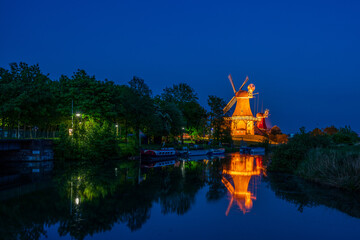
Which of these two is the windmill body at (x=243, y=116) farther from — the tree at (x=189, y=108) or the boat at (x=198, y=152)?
the boat at (x=198, y=152)

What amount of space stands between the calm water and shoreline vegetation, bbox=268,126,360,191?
1332mm

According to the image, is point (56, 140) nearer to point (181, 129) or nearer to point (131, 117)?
point (131, 117)

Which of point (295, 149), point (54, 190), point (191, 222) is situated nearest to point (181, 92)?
point (295, 149)

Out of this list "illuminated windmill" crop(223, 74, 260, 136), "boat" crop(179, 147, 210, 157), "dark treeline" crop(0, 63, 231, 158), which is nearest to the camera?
"dark treeline" crop(0, 63, 231, 158)

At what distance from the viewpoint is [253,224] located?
54.9 feet

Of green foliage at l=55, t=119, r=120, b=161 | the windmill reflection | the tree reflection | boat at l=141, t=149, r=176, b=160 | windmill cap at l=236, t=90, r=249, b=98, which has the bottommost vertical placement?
the windmill reflection

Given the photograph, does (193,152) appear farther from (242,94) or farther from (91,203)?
(242,94)

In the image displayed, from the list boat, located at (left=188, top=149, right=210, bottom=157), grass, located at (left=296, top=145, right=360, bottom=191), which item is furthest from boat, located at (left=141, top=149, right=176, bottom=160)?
grass, located at (left=296, top=145, right=360, bottom=191)

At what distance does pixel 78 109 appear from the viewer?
172 feet

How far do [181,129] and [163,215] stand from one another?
50941mm

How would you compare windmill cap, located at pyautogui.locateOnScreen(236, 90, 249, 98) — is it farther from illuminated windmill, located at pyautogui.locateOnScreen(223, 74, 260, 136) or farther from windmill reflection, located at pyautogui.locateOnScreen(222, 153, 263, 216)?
windmill reflection, located at pyautogui.locateOnScreen(222, 153, 263, 216)

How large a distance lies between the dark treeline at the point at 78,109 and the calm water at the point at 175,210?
19665 mm

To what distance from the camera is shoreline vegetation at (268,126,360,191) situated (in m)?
24.2

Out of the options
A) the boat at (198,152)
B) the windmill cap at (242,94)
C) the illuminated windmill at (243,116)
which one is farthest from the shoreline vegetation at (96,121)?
the windmill cap at (242,94)
